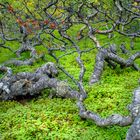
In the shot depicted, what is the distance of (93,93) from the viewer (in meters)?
14.4

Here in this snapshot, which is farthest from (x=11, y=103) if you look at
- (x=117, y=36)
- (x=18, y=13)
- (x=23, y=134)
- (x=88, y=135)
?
(x=117, y=36)

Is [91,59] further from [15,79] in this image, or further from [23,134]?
[23,134]

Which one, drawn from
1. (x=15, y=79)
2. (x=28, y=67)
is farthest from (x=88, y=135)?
(x=28, y=67)

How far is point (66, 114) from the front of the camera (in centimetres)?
1248

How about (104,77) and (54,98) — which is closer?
(54,98)

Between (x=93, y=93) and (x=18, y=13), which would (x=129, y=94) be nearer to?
(x=93, y=93)

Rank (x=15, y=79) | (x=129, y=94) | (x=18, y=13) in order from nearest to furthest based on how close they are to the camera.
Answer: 1. (x=129, y=94)
2. (x=15, y=79)
3. (x=18, y=13)

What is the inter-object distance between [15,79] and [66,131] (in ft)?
17.1

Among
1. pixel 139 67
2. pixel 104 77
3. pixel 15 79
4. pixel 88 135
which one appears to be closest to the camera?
pixel 88 135

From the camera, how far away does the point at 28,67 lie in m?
20.5

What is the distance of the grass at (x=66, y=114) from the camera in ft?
35.9

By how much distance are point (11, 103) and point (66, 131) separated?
3833mm

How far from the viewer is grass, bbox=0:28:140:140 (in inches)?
431

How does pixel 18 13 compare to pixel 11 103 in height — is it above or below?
above
